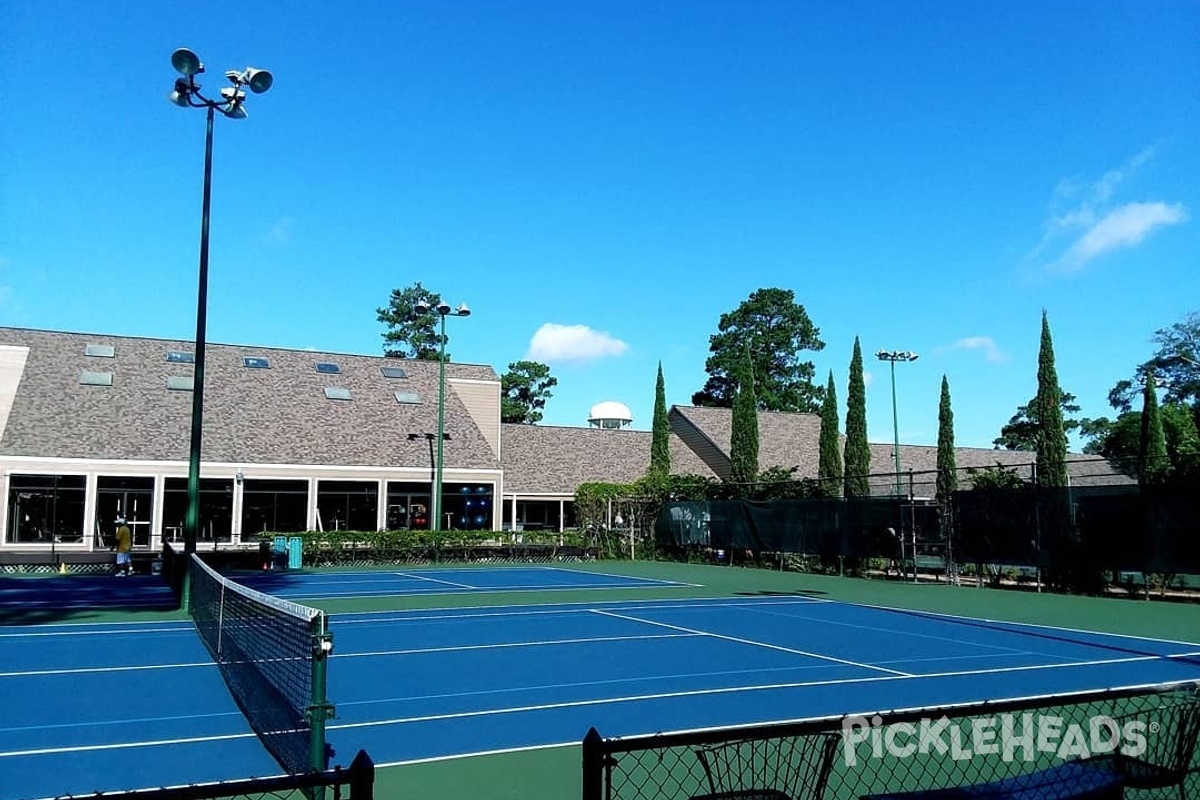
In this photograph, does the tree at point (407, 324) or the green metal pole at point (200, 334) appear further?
the tree at point (407, 324)

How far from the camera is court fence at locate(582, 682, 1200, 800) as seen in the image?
3.15 m

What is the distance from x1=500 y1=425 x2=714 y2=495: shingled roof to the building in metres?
0.13

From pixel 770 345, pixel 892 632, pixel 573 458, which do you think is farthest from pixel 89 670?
pixel 770 345

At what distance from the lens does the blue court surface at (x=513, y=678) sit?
7.60m

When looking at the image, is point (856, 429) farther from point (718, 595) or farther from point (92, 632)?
point (92, 632)

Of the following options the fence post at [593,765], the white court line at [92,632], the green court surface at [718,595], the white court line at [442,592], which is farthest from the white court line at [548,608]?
the fence post at [593,765]

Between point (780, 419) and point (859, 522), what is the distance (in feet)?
94.1

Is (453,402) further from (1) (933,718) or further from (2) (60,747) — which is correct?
(1) (933,718)

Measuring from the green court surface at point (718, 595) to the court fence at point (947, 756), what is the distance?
2.05 feet

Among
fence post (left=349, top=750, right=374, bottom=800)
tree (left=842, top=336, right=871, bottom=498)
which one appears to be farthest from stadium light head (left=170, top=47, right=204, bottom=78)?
tree (left=842, top=336, right=871, bottom=498)

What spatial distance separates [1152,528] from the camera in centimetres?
1980

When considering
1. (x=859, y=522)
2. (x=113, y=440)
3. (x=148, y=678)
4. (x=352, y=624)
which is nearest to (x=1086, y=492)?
(x=859, y=522)

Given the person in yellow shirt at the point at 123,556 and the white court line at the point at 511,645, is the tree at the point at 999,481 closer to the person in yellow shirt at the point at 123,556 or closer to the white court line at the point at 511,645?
the white court line at the point at 511,645

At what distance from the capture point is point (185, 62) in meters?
16.0
